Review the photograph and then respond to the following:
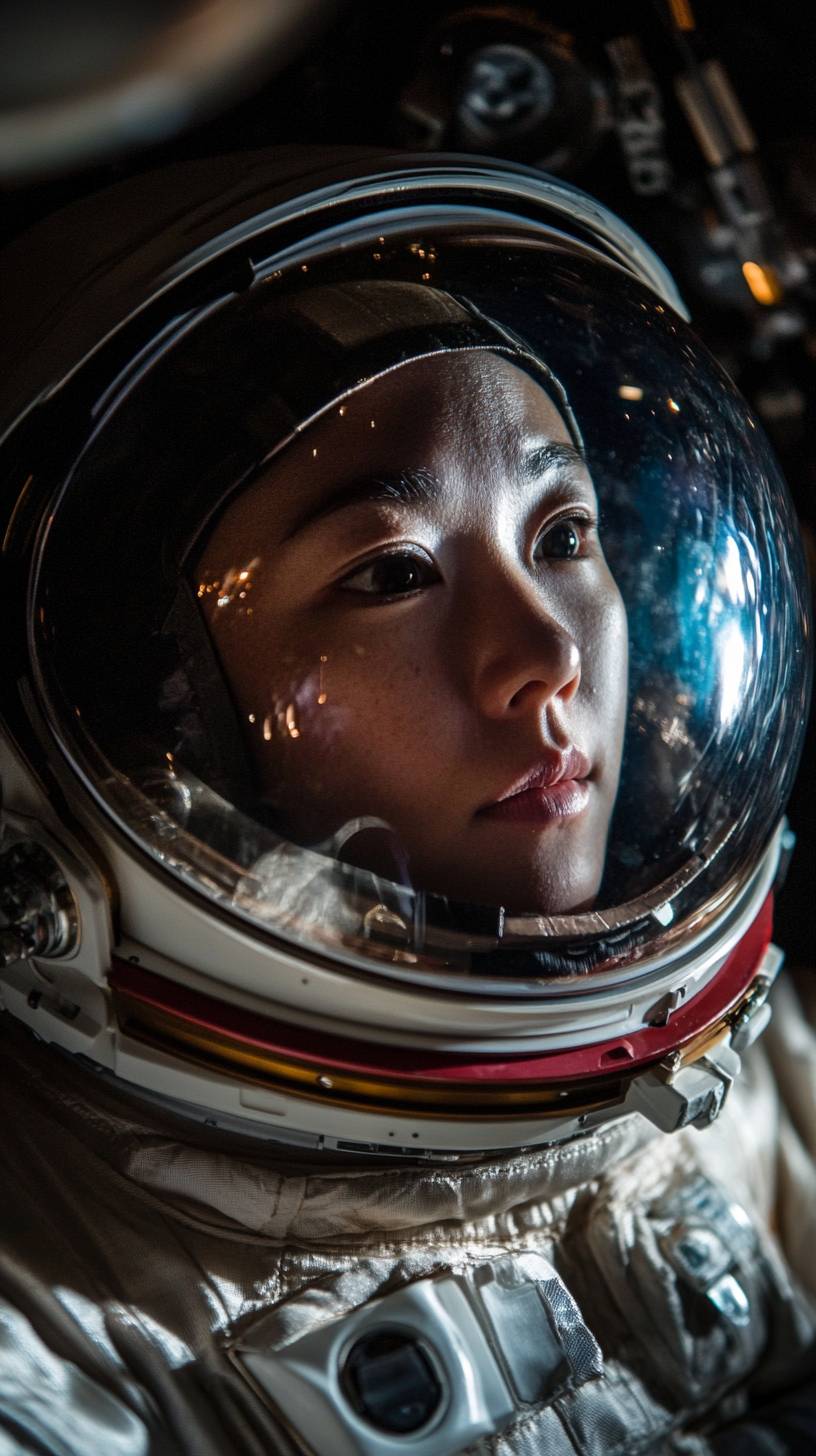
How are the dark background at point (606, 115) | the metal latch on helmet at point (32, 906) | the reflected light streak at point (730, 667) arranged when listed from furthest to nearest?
the dark background at point (606, 115) → the reflected light streak at point (730, 667) → the metal latch on helmet at point (32, 906)

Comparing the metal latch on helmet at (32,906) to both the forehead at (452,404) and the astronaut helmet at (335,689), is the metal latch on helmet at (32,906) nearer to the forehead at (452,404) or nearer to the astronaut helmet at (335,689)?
the astronaut helmet at (335,689)

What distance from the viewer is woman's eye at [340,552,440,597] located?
72cm

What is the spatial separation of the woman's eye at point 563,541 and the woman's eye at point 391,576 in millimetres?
72

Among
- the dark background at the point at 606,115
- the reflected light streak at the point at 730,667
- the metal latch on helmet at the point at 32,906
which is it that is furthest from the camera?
the dark background at the point at 606,115

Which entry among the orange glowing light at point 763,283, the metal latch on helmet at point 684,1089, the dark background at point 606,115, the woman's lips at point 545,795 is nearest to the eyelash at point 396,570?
the woman's lips at point 545,795

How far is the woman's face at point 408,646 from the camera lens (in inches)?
28.0

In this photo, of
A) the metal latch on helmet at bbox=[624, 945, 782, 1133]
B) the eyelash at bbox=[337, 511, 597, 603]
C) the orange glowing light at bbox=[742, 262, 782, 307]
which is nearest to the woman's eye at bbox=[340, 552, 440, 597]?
the eyelash at bbox=[337, 511, 597, 603]

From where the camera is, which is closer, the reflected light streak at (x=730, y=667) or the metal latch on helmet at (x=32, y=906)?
the metal latch on helmet at (x=32, y=906)

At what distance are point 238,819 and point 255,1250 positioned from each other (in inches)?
10.7

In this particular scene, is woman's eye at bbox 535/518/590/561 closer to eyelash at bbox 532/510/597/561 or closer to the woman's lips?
eyelash at bbox 532/510/597/561

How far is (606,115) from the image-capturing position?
43.3 inches

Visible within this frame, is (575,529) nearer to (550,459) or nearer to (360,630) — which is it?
(550,459)

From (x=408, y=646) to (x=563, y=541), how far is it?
118 mm

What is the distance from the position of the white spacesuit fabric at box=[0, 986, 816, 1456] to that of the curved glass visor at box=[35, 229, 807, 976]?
176mm
